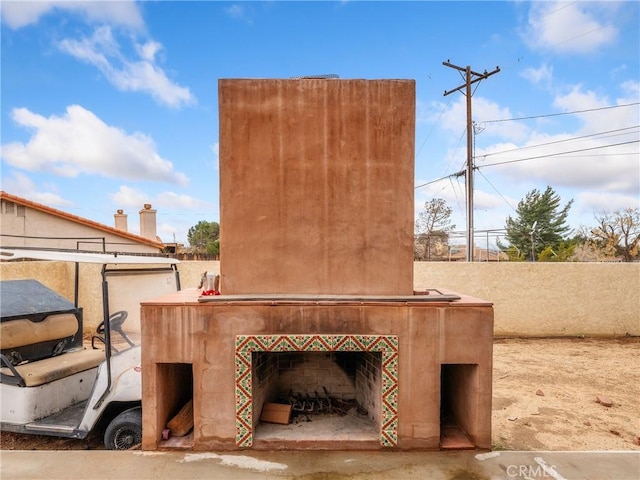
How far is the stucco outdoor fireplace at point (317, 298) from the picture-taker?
4047 mm

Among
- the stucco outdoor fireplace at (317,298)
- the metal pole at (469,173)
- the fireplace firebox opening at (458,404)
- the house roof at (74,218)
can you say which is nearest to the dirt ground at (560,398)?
the fireplace firebox opening at (458,404)

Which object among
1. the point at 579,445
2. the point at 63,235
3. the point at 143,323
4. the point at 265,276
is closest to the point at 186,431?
the point at 143,323

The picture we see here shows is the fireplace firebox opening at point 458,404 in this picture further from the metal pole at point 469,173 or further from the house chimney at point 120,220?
the house chimney at point 120,220

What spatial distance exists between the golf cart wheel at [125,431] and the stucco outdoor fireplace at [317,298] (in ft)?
1.69

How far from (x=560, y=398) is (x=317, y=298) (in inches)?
218

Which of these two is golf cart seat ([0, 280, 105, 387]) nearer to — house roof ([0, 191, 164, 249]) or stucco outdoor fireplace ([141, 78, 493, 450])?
stucco outdoor fireplace ([141, 78, 493, 450])

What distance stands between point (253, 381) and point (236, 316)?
31.0 inches

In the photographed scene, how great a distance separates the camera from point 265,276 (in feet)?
14.1

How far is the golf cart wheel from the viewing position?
4531mm

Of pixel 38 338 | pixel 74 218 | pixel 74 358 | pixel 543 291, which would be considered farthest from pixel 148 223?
pixel 543 291

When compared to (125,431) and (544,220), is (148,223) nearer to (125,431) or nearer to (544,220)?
(125,431)

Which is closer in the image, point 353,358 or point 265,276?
point 265,276

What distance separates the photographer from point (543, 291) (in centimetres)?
1057

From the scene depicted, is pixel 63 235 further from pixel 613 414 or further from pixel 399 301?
pixel 613 414
